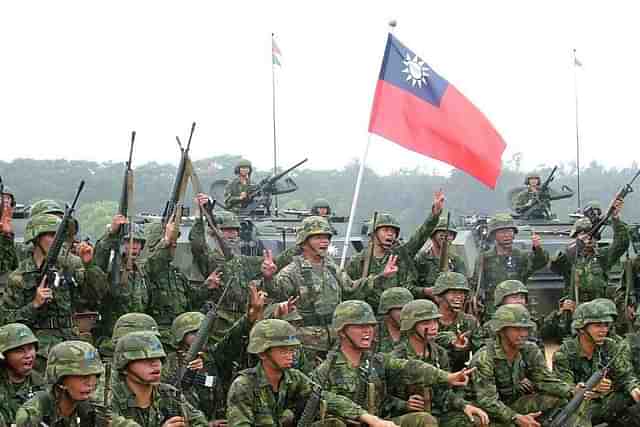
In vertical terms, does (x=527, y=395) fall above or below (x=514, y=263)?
below

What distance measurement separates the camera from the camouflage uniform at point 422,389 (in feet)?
25.6

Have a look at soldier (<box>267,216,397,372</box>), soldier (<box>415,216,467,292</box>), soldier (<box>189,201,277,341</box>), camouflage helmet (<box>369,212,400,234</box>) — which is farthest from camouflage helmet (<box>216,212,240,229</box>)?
soldier (<box>415,216,467,292</box>)

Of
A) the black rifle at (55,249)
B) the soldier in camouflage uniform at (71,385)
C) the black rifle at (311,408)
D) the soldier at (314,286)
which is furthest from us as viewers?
the soldier at (314,286)

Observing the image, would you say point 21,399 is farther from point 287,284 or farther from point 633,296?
point 633,296

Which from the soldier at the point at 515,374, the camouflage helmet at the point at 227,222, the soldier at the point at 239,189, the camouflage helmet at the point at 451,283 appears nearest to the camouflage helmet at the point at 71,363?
the soldier at the point at 515,374

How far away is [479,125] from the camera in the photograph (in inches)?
465

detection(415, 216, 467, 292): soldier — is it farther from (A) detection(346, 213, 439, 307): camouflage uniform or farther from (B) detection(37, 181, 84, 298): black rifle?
(B) detection(37, 181, 84, 298): black rifle

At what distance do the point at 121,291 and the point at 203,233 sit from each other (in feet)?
5.06

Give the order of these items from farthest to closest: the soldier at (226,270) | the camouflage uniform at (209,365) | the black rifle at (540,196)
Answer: the black rifle at (540,196) < the soldier at (226,270) < the camouflage uniform at (209,365)

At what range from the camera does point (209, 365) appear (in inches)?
327

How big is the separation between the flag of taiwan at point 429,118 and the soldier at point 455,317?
8.23ft

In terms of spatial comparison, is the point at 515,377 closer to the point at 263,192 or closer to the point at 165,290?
the point at 165,290

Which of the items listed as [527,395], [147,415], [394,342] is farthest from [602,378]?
[147,415]

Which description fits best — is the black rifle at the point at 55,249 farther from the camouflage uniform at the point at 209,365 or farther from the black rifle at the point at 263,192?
the black rifle at the point at 263,192
